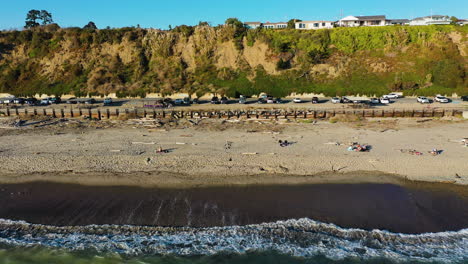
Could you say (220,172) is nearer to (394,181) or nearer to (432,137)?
(394,181)

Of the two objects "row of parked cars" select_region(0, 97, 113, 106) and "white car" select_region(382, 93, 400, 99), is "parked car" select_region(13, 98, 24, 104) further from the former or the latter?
"white car" select_region(382, 93, 400, 99)

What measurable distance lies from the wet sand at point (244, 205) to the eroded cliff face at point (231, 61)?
34061 millimetres

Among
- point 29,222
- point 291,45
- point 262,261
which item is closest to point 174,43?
point 291,45

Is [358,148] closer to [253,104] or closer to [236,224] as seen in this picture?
[236,224]

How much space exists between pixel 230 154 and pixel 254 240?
32.7 ft

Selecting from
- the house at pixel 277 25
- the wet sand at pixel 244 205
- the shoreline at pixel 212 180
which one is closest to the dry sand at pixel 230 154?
the shoreline at pixel 212 180

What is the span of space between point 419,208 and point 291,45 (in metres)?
48.2

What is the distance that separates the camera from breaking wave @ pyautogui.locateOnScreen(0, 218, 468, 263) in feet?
48.0

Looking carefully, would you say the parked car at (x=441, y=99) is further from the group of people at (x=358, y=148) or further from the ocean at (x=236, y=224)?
the ocean at (x=236, y=224)

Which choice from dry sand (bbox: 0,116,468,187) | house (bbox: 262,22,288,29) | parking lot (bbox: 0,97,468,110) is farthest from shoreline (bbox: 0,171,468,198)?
house (bbox: 262,22,288,29)

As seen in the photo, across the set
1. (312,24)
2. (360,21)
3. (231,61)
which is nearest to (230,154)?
(231,61)

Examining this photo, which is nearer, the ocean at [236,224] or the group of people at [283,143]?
the ocean at [236,224]

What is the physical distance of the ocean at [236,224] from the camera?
14641 mm

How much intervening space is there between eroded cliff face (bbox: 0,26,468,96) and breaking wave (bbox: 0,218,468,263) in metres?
37.7
